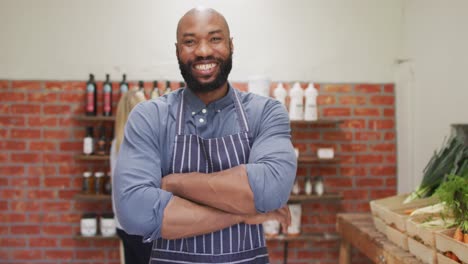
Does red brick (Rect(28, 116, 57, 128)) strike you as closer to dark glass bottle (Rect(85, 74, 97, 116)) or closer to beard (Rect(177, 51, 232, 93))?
dark glass bottle (Rect(85, 74, 97, 116))

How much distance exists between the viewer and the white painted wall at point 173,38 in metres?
3.84

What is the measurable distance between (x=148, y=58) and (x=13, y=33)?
1135mm

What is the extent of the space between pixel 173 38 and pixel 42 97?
1198 mm

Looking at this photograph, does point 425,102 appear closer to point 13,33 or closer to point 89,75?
point 89,75

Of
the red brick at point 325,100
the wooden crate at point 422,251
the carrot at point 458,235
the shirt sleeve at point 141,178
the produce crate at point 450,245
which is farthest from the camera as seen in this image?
the red brick at point 325,100

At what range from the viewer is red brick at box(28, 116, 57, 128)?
3814 mm

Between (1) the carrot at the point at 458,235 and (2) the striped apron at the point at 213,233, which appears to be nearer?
(2) the striped apron at the point at 213,233

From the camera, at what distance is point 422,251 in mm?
2113

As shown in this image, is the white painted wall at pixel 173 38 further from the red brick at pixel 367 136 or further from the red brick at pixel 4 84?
the red brick at pixel 367 136

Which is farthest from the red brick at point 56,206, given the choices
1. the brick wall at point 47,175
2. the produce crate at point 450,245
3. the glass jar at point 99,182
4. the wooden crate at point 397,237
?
the produce crate at point 450,245

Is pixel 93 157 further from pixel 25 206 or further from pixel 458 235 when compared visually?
pixel 458 235

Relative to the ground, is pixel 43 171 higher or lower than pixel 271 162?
lower

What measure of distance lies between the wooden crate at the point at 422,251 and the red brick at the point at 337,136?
179 centimetres

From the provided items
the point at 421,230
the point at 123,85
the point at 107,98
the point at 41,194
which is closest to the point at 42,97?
the point at 107,98
